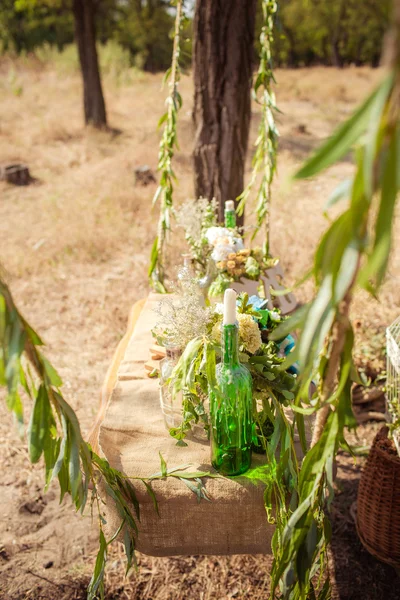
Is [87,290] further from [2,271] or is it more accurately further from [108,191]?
[2,271]

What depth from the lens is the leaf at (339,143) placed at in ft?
2.14

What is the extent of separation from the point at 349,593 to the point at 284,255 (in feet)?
10.5

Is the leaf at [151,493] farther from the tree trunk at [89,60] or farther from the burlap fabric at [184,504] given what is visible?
the tree trunk at [89,60]

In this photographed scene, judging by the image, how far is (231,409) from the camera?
1.51 meters

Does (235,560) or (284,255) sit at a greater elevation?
(284,255)

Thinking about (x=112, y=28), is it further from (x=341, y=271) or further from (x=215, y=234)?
(x=341, y=271)

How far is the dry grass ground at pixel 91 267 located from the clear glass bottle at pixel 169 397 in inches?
30.4

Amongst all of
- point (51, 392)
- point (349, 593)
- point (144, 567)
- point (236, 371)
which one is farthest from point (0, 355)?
point (349, 593)

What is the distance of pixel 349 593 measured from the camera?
2039mm

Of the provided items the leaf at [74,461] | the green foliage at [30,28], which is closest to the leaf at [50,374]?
the leaf at [74,461]

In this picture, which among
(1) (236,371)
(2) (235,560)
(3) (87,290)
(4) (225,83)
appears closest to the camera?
(1) (236,371)

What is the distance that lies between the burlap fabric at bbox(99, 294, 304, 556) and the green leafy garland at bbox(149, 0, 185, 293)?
1.29 meters

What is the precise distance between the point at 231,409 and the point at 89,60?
8402mm

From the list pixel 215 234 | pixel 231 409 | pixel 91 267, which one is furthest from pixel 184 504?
pixel 91 267
